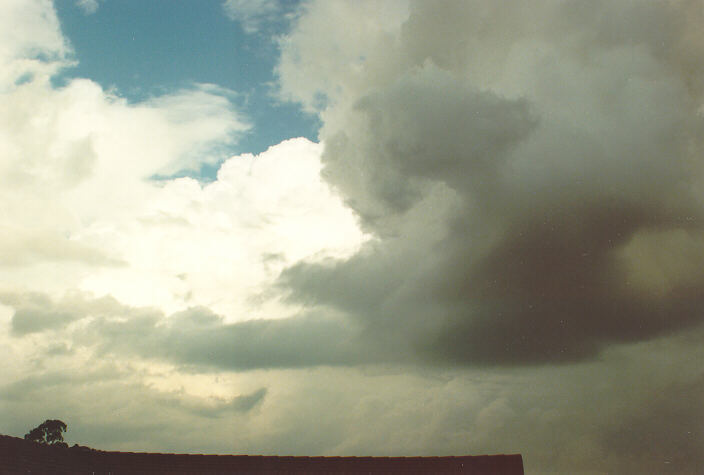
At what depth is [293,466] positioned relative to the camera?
32688 millimetres

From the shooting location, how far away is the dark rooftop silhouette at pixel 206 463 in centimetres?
2530

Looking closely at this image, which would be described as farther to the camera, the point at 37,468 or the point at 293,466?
the point at 293,466

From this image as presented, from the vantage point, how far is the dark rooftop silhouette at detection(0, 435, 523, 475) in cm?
2530

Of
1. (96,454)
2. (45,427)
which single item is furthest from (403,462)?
(45,427)

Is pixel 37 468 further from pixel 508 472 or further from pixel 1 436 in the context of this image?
pixel 508 472

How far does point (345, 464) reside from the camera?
33938 millimetres

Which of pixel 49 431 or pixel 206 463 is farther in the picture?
pixel 49 431

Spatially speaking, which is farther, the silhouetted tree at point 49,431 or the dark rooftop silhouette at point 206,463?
the silhouetted tree at point 49,431

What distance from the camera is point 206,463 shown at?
30797 mm

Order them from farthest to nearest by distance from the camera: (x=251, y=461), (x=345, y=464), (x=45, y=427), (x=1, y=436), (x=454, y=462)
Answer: (x=45, y=427) → (x=454, y=462) → (x=345, y=464) → (x=251, y=461) → (x=1, y=436)

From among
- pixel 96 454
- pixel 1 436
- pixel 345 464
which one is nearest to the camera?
pixel 1 436

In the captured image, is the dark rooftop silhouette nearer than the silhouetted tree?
Yes

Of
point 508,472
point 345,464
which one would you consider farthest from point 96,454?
point 508,472

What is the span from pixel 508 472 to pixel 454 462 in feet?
12.2
